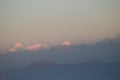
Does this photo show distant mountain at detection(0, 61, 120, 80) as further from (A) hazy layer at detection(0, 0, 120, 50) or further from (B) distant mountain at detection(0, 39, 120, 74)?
(A) hazy layer at detection(0, 0, 120, 50)

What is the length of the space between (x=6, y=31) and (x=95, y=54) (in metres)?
0.99

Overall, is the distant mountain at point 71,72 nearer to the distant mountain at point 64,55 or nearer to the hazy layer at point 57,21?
the distant mountain at point 64,55

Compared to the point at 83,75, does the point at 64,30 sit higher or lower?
higher

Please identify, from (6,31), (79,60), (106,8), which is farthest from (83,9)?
(6,31)

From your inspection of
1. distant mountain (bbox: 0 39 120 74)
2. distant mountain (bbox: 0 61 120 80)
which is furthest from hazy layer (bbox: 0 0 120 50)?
distant mountain (bbox: 0 61 120 80)

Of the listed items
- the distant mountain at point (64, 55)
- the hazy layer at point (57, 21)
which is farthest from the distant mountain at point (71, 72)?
the hazy layer at point (57, 21)

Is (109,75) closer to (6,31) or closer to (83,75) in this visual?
(83,75)

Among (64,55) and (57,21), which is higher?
(57,21)

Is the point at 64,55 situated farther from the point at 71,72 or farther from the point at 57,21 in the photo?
the point at 57,21

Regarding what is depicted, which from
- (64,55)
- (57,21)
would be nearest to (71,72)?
(64,55)

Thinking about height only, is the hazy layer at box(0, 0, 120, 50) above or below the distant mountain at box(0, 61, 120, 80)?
above

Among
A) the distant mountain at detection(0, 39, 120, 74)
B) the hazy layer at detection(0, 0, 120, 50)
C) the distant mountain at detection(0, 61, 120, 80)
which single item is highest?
the hazy layer at detection(0, 0, 120, 50)

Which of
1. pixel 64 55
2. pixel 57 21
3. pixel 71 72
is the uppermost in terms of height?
pixel 57 21

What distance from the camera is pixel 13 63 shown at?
7.23 ft
